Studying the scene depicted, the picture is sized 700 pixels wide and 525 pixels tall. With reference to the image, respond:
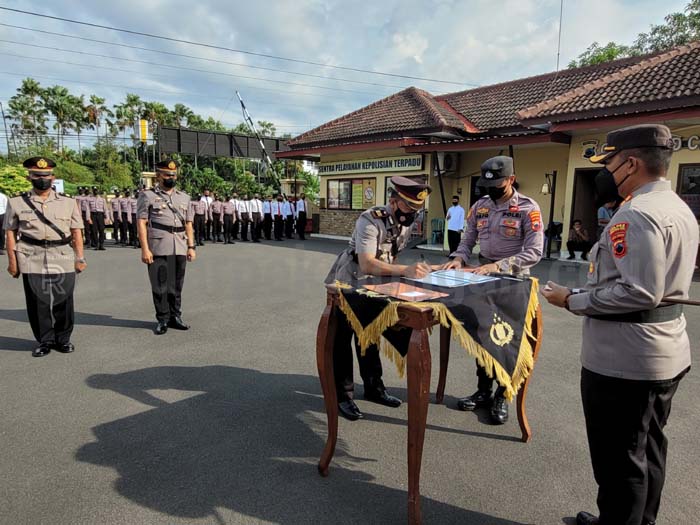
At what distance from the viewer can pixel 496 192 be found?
3.18 m

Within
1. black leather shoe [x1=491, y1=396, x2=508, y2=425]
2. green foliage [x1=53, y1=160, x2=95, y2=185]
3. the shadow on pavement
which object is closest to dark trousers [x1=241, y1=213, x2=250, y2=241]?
the shadow on pavement

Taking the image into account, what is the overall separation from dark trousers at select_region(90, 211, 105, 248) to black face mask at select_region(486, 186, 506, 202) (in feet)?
44.3

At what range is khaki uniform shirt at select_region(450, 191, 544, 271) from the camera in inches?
123

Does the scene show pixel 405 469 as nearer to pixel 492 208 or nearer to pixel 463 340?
pixel 463 340

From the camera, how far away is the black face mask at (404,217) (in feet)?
9.23

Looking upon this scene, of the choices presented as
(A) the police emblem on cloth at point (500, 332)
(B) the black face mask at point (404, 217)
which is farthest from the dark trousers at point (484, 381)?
(B) the black face mask at point (404, 217)

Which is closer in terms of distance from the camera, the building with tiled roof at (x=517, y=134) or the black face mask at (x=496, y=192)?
the black face mask at (x=496, y=192)

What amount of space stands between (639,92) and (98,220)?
588 inches

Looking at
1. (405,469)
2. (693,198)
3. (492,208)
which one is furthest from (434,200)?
(405,469)

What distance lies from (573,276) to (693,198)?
12.0ft

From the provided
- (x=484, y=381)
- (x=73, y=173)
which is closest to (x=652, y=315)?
(x=484, y=381)

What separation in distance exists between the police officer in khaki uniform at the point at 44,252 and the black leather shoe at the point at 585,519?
4.60 metres

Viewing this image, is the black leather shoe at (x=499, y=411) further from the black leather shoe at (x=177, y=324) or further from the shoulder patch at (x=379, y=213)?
the black leather shoe at (x=177, y=324)

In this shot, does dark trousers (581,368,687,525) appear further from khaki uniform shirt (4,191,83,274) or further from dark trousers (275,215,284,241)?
dark trousers (275,215,284,241)
